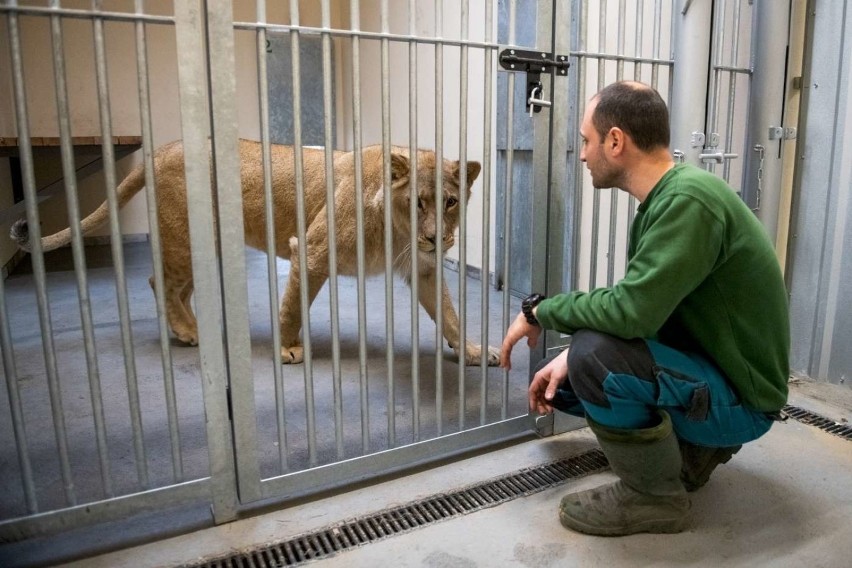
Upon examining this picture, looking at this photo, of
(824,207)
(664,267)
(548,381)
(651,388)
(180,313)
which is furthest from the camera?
(180,313)

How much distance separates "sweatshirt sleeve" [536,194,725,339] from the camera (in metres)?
1.65

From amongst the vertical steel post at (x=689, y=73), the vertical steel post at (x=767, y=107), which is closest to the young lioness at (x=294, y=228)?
the vertical steel post at (x=689, y=73)

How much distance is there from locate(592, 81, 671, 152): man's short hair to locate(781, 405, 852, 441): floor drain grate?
1.54 metres

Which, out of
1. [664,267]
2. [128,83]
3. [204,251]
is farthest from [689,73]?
[128,83]

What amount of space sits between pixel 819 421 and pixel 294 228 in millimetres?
2656

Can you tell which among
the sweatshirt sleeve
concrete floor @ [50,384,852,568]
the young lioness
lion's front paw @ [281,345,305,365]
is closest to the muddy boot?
concrete floor @ [50,384,852,568]

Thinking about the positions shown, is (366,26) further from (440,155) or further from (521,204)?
(440,155)

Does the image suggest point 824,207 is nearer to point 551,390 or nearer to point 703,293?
point 703,293

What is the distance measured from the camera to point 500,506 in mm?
2088

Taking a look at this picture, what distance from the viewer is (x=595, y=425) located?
6.26 ft

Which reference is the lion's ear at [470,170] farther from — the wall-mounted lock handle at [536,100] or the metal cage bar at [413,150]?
the metal cage bar at [413,150]

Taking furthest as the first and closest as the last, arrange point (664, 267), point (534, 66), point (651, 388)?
point (534, 66) → point (651, 388) → point (664, 267)

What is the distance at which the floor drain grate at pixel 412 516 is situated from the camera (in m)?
1.85

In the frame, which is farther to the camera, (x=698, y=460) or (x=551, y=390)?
(x=698, y=460)
